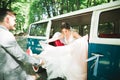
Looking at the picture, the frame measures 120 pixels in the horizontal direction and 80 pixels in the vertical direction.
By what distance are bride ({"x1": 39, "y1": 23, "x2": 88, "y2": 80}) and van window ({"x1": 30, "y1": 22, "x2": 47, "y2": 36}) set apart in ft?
8.18

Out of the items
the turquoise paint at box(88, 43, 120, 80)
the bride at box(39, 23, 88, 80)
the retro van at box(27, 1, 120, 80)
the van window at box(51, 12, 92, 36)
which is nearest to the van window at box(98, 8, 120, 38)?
the retro van at box(27, 1, 120, 80)

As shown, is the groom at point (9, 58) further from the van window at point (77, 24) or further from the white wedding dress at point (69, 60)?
the van window at point (77, 24)

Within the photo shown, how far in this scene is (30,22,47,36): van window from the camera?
352 inches

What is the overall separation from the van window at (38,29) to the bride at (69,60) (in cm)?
249

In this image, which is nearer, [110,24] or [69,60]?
[69,60]

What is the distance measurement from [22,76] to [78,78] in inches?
106

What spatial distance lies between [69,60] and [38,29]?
164 inches

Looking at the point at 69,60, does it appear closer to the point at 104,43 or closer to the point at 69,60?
the point at 69,60

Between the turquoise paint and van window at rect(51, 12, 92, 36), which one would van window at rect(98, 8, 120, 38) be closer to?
the turquoise paint

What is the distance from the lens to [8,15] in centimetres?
318

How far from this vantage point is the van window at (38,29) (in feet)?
29.3

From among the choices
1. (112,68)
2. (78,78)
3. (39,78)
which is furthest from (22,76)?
(39,78)

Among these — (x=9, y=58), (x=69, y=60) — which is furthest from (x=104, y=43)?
(x=9, y=58)

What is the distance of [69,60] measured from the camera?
580cm
